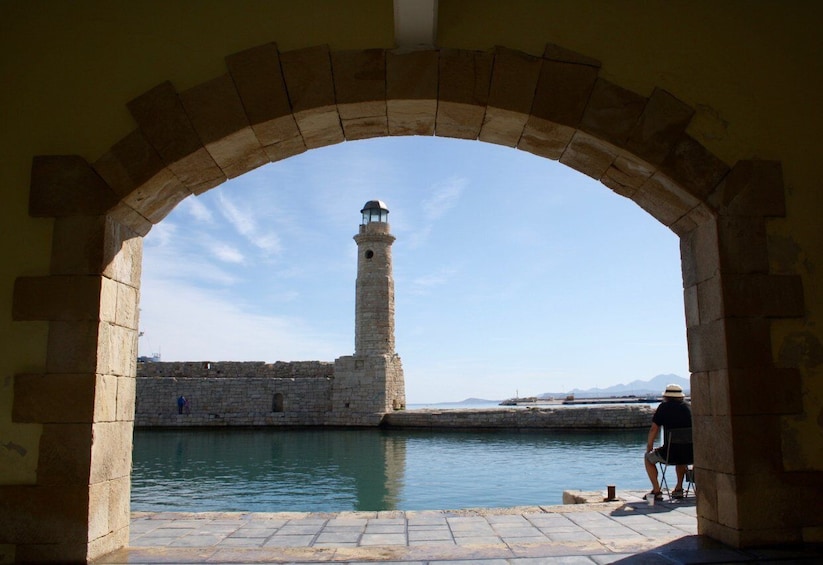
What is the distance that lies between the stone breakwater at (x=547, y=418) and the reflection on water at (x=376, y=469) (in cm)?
32

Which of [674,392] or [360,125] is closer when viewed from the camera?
[360,125]

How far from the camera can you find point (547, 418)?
19.2m

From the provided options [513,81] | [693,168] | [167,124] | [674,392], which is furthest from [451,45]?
[674,392]

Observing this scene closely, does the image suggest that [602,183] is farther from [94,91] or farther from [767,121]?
[94,91]

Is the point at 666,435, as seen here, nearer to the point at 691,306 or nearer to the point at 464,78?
the point at 691,306

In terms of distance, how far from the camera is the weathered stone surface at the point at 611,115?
3.52 meters

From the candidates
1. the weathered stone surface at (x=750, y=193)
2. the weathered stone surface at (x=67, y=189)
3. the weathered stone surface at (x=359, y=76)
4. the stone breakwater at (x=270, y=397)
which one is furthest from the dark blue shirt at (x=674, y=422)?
the stone breakwater at (x=270, y=397)

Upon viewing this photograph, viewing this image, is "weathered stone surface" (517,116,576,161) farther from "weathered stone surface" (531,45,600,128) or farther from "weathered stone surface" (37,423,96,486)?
"weathered stone surface" (37,423,96,486)

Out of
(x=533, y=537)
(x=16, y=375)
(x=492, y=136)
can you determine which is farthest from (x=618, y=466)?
(x=16, y=375)

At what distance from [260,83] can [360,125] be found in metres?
0.63

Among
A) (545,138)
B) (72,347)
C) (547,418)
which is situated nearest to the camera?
(72,347)

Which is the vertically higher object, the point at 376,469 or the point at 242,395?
the point at 242,395

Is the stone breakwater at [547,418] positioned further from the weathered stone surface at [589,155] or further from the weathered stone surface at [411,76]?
the weathered stone surface at [411,76]

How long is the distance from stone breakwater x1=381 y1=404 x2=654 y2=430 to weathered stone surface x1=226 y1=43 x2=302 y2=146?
17.1 metres
